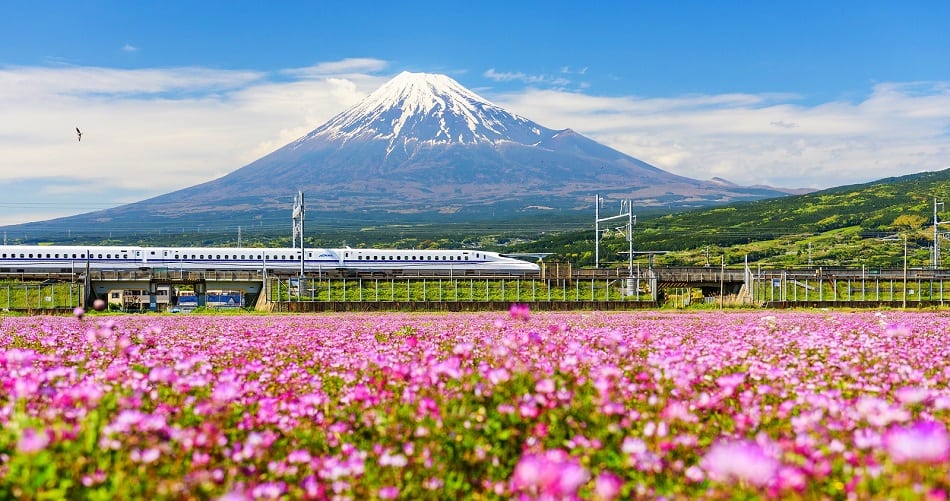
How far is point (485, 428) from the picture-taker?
584cm

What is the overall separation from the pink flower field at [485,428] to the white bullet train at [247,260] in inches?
2589

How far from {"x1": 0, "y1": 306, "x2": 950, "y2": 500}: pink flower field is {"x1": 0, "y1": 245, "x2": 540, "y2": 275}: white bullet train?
65756 millimetres

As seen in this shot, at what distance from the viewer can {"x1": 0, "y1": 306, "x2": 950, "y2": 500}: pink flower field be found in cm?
434

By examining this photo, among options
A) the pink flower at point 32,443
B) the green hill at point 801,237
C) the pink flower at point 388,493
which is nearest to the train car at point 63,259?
the green hill at point 801,237

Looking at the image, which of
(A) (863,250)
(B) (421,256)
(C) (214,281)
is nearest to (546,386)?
(C) (214,281)

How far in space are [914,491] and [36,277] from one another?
224 feet

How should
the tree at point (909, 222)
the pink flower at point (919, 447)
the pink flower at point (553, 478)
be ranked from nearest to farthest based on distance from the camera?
the pink flower at point (919, 447) < the pink flower at point (553, 478) < the tree at point (909, 222)

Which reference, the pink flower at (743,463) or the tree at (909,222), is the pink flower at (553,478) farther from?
the tree at (909,222)

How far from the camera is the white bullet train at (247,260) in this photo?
74.1 m

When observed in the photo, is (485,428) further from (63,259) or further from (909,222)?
(909,222)

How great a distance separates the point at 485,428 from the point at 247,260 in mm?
74422

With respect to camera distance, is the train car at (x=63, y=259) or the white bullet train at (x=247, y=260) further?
the white bullet train at (x=247, y=260)

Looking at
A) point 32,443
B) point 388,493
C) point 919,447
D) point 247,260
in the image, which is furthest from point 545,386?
point 247,260

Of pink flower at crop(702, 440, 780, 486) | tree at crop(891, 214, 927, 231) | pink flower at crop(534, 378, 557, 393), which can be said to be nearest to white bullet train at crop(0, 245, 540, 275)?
pink flower at crop(534, 378, 557, 393)
